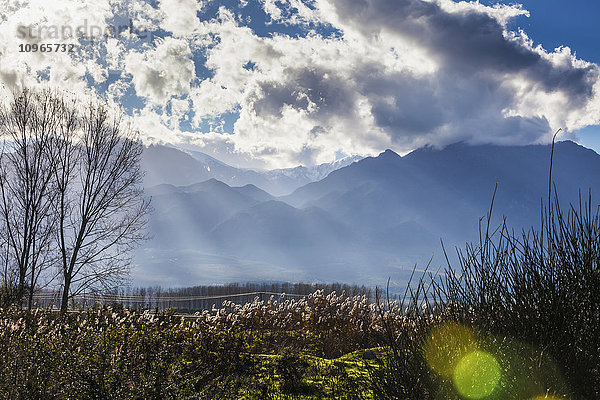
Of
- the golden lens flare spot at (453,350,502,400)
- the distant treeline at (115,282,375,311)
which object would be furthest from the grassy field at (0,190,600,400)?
the distant treeline at (115,282,375,311)

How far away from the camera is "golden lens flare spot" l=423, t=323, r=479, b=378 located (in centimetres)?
311

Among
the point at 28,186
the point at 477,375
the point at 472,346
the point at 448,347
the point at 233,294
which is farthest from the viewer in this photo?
the point at 233,294

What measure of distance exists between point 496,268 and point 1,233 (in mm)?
14797

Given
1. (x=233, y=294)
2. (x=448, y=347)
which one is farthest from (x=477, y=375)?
(x=233, y=294)

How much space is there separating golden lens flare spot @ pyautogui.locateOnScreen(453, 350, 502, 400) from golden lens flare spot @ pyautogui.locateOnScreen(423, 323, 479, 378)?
0.05 metres

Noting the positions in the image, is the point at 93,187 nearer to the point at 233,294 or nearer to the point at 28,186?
the point at 28,186

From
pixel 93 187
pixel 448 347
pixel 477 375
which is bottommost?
pixel 477 375

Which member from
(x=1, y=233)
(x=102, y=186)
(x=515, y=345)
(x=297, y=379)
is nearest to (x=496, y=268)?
(x=515, y=345)

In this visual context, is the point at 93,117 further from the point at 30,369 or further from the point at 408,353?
the point at 408,353

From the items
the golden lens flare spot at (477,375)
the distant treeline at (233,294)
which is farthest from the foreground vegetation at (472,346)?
the distant treeline at (233,294)

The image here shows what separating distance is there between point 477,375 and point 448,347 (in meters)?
0.33

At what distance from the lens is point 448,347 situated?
3.24 metres

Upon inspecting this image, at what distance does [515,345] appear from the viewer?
2.89m

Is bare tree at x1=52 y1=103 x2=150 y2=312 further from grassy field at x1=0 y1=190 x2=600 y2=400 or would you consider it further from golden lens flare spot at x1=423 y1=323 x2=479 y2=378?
golden lens flare spot at x1=423 y1=323 x2=479 y2=378
